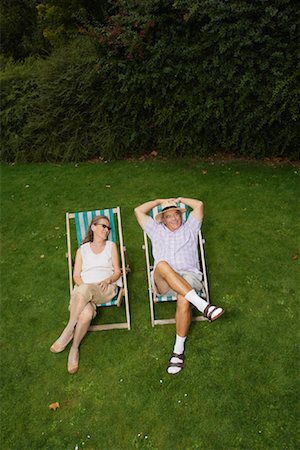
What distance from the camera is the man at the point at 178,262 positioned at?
169 inches

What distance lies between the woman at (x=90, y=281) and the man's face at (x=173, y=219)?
2.19 feet

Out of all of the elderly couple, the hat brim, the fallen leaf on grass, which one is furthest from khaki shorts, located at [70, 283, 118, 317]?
the fallen leaf on grass

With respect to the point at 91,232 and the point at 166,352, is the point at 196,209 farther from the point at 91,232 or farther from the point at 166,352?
the point at 166,352

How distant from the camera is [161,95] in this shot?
811 centimetres

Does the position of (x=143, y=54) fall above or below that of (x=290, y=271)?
above

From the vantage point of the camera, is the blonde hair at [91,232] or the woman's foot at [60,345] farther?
the blonde hair at [91,232]

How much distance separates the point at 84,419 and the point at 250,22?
610cm

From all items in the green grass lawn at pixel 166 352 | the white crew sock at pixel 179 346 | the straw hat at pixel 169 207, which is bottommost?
the green grass lawn at pixel 166 352

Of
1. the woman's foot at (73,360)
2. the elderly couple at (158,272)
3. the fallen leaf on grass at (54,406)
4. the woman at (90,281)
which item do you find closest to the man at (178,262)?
the elderly couple at (158,272)

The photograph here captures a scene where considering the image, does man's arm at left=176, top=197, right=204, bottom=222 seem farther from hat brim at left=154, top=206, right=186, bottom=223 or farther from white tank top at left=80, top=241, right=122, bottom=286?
white tank top at left=80, top=241, right=122, bottom=286

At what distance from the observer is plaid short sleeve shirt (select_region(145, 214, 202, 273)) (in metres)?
4.71

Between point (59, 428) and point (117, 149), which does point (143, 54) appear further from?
point (59, 428)

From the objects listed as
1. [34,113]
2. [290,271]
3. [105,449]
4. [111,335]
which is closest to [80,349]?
[111,335]

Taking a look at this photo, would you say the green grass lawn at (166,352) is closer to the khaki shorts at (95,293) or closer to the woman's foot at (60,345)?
the woman's foot at (60,345)
